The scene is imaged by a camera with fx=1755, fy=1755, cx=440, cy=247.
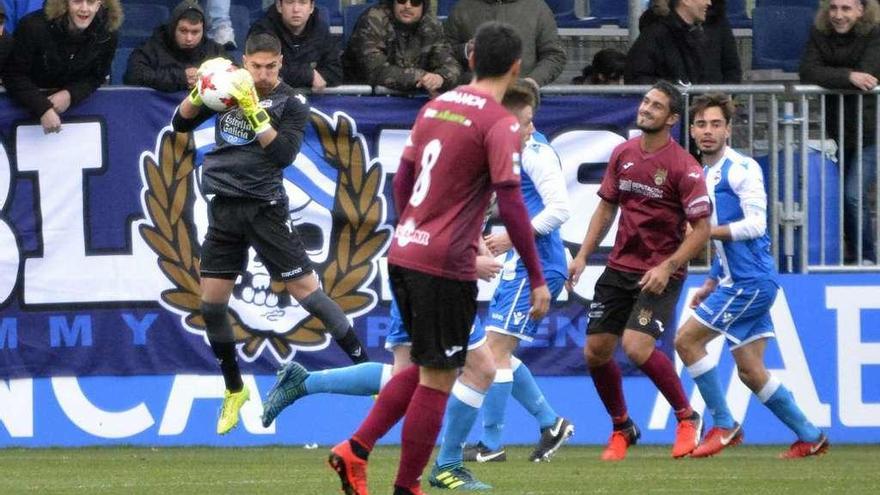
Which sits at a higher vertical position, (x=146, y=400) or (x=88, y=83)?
(x=88, y=83)

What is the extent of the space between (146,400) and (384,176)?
219 centimetres

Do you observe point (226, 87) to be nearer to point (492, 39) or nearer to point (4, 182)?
point (4, 182)

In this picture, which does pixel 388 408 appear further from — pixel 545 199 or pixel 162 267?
pixel 162 267

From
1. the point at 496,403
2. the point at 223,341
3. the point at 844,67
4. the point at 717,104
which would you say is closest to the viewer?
the point at 496,403

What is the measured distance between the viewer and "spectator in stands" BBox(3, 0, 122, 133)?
37.3 ft

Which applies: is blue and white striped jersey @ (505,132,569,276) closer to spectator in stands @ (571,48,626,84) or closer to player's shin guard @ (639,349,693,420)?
player's shin guard @ (639,349,693,420)

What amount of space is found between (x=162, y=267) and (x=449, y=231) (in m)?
5.03

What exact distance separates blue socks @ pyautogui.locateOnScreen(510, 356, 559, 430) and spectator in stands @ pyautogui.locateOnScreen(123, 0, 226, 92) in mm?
2935

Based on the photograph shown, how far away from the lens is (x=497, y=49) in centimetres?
707

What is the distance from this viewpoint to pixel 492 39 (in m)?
7.07

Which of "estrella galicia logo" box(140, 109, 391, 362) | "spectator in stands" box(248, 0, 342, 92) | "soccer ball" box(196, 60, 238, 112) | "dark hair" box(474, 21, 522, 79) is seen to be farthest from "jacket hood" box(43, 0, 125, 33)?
"dark hair" box(474, 21, 522, 79)

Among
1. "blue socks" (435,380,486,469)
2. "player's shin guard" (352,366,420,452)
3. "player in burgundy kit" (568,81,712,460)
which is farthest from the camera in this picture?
"player in burgundy kit" (568,81,712,460)

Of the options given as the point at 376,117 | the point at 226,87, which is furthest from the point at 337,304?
the point at 226,87

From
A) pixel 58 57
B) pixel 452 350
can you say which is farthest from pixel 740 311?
pixel 58 57
